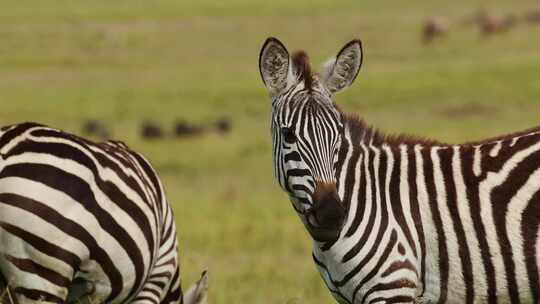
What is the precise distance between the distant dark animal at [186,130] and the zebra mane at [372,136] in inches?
909

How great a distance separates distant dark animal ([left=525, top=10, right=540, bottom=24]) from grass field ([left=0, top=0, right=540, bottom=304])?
335 centimetres

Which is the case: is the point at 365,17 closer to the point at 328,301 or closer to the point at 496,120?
the point at 496,120

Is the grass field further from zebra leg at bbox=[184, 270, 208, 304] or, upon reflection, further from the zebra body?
the zebra body

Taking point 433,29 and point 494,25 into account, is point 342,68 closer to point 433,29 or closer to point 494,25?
point 433,29

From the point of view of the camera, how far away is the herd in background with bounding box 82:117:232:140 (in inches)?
1120

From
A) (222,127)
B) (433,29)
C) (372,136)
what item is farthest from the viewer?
(433,29)

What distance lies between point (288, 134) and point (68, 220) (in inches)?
45.6

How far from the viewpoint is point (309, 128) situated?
5.16 metres

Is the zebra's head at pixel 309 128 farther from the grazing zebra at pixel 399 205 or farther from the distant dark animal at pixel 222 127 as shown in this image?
the distant dark animal at pixel 222 127

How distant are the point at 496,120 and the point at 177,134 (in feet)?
30.4

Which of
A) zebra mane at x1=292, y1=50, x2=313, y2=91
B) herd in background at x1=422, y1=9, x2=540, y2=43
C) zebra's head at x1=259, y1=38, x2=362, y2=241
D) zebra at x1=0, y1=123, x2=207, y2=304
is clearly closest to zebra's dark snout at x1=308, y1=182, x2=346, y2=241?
zebra's head at x1=259, y1=38, x2=362, y2=241

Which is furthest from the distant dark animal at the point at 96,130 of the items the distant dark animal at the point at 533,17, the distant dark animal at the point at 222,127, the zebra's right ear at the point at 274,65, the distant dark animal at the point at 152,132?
the distant dark animal at the point at 533,17

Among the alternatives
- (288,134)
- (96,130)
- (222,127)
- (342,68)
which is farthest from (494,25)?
(288,134)

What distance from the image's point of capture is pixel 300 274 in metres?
14.2
